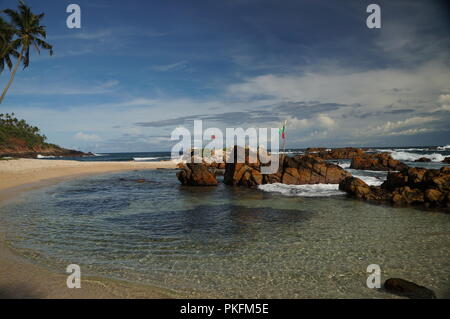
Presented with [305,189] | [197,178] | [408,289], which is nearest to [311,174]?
[305,189]

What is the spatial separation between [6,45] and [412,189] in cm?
5289

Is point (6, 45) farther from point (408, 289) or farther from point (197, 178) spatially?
point (408, 289)

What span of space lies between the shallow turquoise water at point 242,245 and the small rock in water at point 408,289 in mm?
311

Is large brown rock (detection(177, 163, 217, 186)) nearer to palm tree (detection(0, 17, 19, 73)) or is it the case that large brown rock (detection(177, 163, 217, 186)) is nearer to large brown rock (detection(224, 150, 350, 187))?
large brown rock (detection(224, 150, 350, 187))

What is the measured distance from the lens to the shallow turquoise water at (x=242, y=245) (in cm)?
597

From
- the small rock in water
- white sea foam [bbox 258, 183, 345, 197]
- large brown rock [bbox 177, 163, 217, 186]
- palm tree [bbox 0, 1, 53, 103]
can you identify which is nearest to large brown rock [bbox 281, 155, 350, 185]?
white sea foam [bbox 258, 183, 345, 197]

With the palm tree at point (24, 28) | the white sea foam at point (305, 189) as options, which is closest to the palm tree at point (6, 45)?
the palm tree at point (24, 28)

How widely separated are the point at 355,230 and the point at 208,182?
1706 cm

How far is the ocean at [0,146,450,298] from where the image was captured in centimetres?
596

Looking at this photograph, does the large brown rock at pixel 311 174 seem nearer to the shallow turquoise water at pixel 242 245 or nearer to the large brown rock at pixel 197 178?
the large brown rock at pixel 197 178

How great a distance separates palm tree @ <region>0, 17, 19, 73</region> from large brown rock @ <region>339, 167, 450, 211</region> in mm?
48126

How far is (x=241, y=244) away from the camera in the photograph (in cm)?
855
